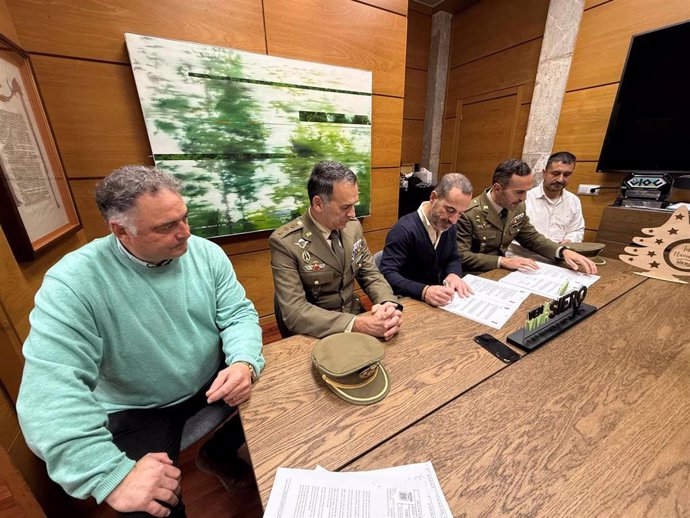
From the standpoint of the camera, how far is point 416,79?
Result: 4.23 meters

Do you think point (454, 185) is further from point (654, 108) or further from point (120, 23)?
point (654, 108)

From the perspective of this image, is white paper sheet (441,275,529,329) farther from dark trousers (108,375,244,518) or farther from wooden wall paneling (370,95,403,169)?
wooden wall paneling (370,95,403,169)

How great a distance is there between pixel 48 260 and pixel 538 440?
2.02 m

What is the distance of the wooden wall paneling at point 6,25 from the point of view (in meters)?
1.36

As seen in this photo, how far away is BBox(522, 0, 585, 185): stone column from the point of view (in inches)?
112

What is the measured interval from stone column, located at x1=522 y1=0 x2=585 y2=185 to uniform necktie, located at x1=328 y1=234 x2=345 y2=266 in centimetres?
A: 301

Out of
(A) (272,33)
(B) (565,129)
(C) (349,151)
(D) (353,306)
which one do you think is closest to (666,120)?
(B) (565,129)

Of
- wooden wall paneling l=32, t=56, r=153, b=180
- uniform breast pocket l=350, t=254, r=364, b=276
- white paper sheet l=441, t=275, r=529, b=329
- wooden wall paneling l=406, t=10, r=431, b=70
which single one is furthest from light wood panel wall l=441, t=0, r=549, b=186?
wooden wall paneling l=32, t=56, r=153, b=180

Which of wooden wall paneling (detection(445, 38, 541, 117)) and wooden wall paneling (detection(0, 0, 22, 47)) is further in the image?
wooden wall paneling (detection(445, 38, 541, 117))

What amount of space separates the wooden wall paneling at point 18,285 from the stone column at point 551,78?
4230 mm

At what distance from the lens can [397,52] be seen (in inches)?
102

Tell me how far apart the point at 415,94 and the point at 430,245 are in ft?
11.7

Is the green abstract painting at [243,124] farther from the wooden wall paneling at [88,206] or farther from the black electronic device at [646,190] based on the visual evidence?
the black electronic device at [646,190]

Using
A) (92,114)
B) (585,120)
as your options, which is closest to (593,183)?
(585,120)
